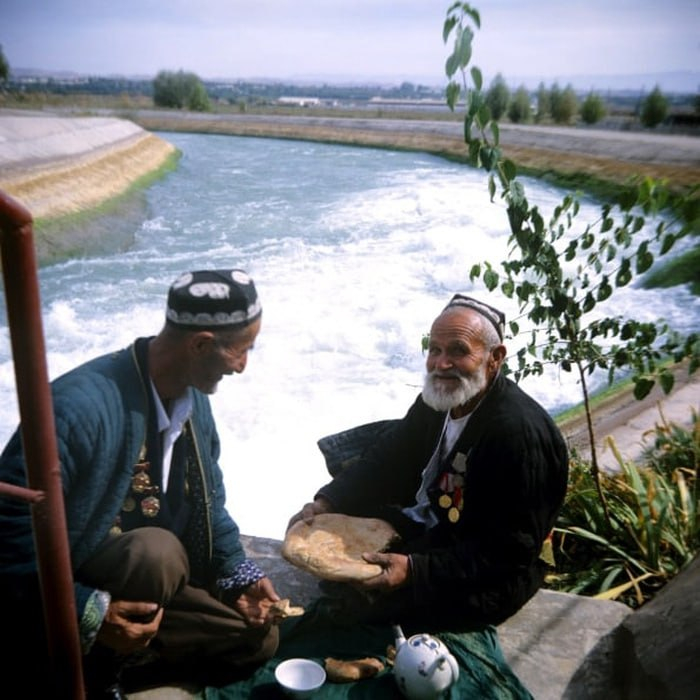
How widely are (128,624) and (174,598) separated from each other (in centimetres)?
26

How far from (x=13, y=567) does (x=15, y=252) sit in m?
0.87

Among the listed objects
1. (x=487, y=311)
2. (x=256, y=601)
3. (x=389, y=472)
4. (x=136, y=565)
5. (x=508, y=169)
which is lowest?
(x=256, y=601)

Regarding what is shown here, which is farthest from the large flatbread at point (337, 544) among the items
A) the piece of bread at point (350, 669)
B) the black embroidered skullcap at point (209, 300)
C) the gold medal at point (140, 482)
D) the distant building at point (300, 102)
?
the distant building at point (300, 102)

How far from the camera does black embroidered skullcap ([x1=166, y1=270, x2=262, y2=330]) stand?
1736 mm

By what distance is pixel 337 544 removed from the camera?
2.43 meters

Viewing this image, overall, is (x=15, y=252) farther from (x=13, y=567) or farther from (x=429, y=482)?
(x=429, y=482)

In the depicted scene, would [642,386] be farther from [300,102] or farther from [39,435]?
[300,102]

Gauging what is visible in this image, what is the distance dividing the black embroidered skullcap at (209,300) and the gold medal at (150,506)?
49 centimetres

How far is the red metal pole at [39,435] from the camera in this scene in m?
1.07

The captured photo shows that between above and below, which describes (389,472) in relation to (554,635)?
above

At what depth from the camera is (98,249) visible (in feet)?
47.8

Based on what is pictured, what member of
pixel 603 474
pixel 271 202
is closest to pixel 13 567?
pixel 603 474

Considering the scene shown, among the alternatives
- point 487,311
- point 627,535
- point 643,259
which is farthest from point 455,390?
point 627,535

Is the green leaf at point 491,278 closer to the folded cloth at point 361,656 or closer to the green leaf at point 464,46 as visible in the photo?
the green leaf at point 464,46
